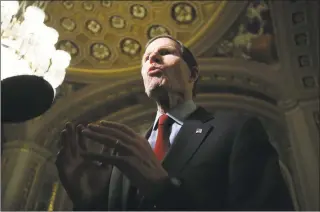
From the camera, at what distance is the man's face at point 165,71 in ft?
6.20

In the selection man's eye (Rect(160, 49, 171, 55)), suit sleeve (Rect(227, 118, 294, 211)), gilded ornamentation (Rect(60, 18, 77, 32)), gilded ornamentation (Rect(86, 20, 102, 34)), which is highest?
gilded ornamentation (Rect(60, 18, 77, 32))

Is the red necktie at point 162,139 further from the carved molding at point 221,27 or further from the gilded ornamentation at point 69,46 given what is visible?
the gilded ornamentation at point 69,46

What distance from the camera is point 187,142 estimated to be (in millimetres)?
1742

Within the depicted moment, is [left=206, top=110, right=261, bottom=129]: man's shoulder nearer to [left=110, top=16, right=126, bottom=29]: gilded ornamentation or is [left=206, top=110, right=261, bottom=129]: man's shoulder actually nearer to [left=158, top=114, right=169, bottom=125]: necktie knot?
[left=158, top=114, right=169, bottom=125]: necktie knot

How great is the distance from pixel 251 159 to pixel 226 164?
8 centimetres

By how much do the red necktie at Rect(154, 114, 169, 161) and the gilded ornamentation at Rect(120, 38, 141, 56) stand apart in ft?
18.0

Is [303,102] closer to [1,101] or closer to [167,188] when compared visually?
[1,101]

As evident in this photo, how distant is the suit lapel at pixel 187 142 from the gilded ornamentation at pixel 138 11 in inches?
217

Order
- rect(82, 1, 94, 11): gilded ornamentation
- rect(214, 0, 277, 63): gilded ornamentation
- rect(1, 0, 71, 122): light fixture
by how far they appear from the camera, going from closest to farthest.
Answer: rect(1, 0, 71, 122): light fixture
rect(214, 0, 277, 63): gilded ornamentation
rect(82, 1, 94, 11): gilded ornamentation

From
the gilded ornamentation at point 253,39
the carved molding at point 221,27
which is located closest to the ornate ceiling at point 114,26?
the carved molding at point 221,27

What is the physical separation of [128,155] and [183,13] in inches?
229

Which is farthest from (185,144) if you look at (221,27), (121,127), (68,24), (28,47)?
(68,24)

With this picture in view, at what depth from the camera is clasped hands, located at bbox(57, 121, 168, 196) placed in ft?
5.10

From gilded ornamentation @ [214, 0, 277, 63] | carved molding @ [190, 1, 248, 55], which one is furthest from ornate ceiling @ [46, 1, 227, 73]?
gilded ornamentation @ [214, 0, 277, 63]
